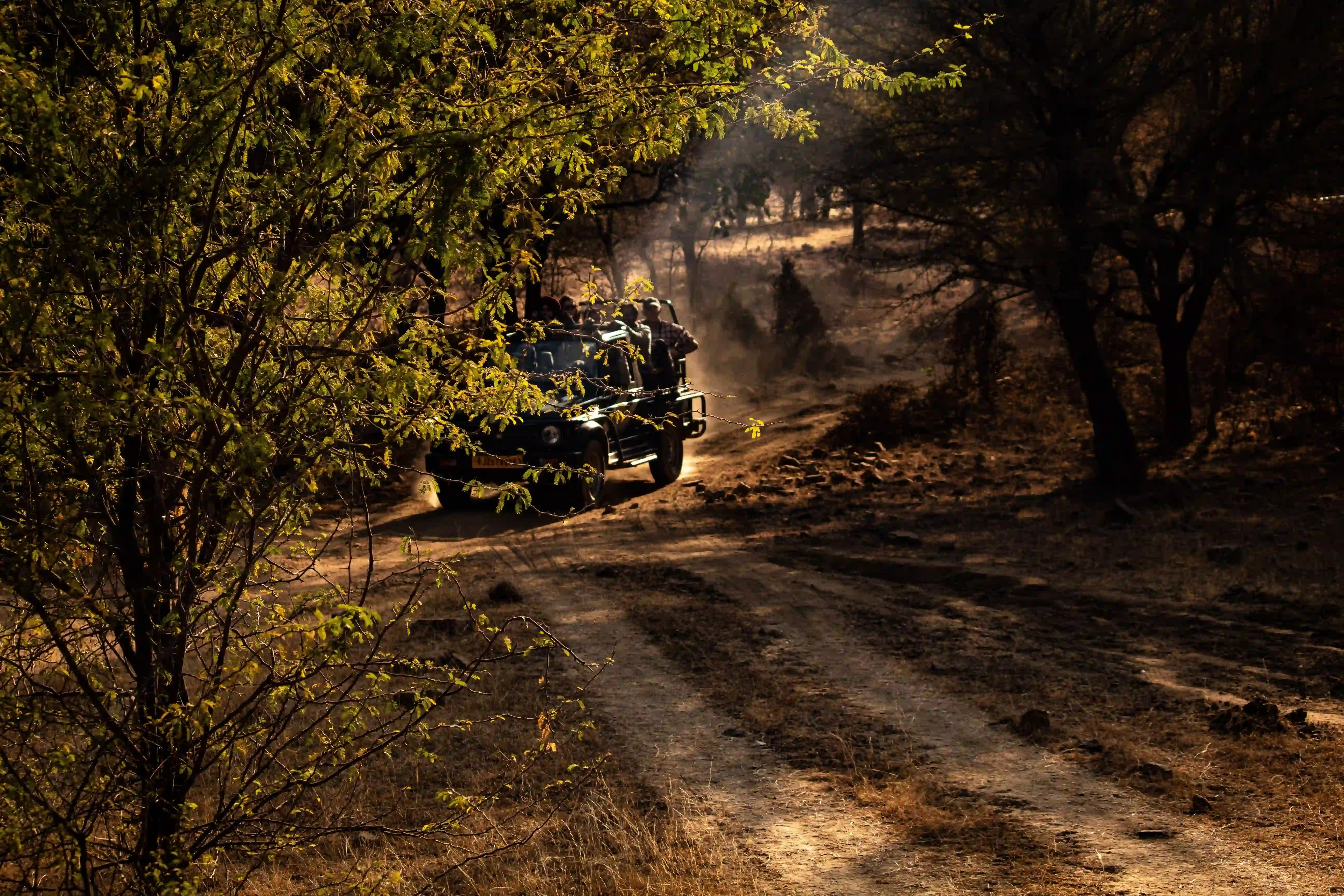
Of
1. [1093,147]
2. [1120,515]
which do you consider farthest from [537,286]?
[1120,515]

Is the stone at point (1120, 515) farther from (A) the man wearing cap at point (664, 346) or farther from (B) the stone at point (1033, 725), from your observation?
(B) the stone at point (1033, 725)

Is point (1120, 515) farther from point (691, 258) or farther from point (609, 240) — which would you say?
point (691, 258)

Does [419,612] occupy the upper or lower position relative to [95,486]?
lower

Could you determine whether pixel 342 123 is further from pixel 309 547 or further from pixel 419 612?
pixel 419 612

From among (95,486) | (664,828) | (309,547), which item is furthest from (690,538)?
(95,486)

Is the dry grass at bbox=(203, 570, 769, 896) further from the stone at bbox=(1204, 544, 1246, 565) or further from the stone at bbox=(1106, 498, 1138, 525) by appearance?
the stone at bbox=(1106, 498, 1138, 525)

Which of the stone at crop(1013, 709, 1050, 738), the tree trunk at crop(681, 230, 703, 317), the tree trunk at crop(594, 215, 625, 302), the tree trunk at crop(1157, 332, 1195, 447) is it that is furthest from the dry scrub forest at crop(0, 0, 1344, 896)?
the tree trunk at crop(681, 230, 703, 317)

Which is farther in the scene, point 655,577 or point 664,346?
point 664,346

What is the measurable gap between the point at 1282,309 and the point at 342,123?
1470 centimetres

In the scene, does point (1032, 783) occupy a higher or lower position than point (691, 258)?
lower

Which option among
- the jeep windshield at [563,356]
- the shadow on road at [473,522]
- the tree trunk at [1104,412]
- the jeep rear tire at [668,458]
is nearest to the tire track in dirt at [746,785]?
the shadow on road at [473,522]

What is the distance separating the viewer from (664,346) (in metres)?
15.9

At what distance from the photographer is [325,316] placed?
4051 mm

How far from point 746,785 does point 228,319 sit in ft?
12.5
